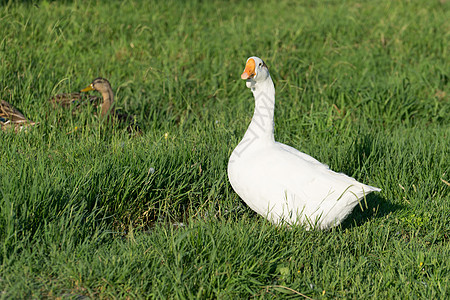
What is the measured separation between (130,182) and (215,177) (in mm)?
729

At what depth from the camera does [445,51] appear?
701 cm

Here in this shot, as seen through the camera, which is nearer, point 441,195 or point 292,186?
point 292,186

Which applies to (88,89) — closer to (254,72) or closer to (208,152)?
(208,152)

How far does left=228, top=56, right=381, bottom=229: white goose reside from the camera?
3.51 m

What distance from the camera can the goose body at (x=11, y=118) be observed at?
4.79 m

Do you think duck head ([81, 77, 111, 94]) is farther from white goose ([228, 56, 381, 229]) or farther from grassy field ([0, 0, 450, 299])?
white goose ([228, 56, 381, 229])

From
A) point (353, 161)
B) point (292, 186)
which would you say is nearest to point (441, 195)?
point (353, 161)

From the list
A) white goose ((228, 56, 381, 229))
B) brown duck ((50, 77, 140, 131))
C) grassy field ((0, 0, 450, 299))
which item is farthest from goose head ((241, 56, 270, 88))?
brown duck ((50, 77, 140, 131))

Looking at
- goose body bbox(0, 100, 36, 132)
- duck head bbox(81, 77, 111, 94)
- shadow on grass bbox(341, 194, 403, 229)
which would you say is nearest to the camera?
shadow on grass bbox(341, 194, 403, 229)

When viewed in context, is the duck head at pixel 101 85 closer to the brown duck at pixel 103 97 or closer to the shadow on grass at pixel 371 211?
the brown duck at pixel 103 97

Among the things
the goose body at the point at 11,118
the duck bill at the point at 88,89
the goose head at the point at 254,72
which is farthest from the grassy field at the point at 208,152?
the goose head at the point at 254,72

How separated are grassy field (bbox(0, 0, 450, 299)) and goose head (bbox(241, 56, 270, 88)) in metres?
0.83

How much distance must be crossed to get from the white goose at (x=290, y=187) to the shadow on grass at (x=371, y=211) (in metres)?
0.39

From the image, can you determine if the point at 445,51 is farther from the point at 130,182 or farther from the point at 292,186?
the point at 130,182
